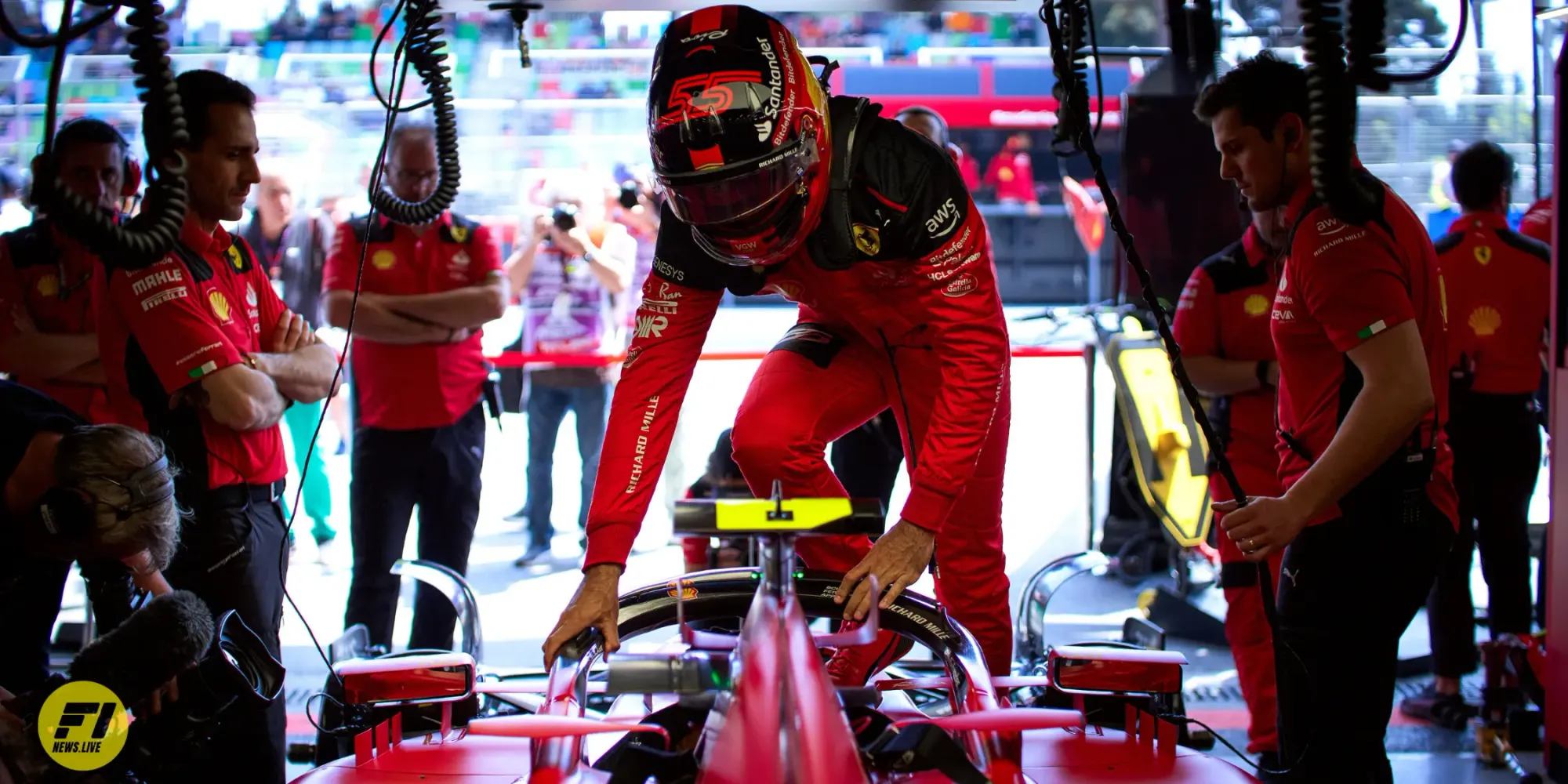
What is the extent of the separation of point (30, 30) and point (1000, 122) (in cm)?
1049

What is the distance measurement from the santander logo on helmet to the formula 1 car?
0.63 metres

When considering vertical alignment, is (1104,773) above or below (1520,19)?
below

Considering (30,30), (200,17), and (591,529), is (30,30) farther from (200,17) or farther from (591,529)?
(591,529)

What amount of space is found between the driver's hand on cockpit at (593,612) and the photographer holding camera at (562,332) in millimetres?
3809

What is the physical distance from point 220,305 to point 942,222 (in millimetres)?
1657

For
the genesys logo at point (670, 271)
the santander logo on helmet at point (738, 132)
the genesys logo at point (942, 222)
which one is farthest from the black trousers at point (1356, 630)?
the genesys logo at point (670, 271)

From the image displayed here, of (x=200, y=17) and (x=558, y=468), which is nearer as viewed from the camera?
(x=558, y=468)

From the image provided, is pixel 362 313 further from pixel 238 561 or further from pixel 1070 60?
pixel 1070 60

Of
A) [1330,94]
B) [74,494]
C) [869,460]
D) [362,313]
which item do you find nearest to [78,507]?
[74,494]

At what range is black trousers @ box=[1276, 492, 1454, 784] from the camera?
239cm

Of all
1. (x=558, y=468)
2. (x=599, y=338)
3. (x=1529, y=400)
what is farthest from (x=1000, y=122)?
(x=1529, y=400)

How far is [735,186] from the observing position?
2186 mm

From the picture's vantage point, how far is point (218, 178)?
116 inches

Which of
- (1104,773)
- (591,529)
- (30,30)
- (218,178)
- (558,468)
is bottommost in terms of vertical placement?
(558,468)
